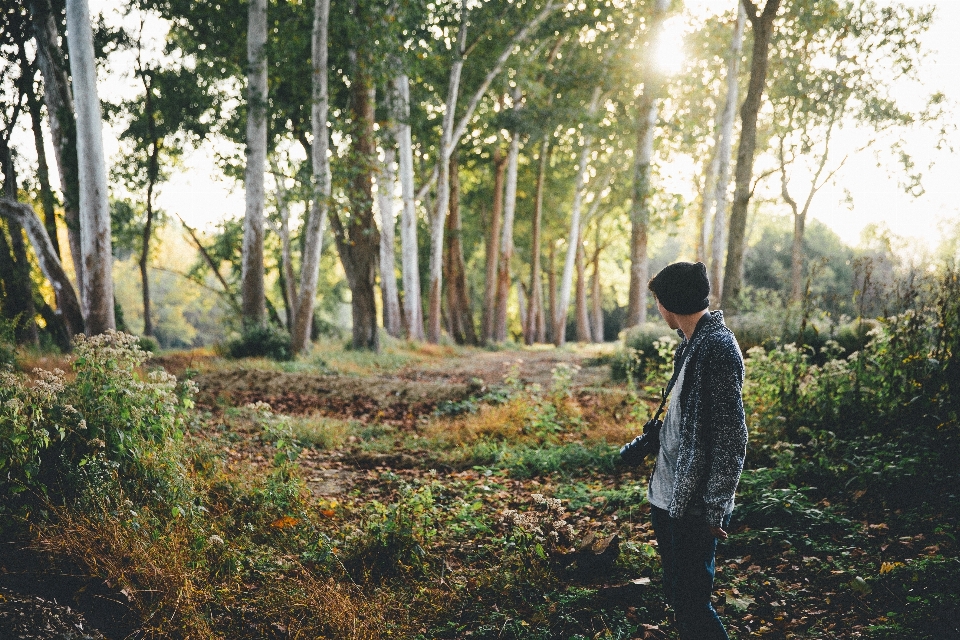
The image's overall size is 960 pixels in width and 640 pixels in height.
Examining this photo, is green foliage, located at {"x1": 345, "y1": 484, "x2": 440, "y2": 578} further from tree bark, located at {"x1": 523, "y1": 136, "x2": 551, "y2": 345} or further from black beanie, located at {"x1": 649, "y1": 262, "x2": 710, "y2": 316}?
tree bark, located at {"x1": 523, "y1": 136, "x2": 551, "y2": 345}

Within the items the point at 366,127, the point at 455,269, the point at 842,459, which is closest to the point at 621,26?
the point at 366,127

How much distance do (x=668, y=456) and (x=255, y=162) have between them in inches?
504

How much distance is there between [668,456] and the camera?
279 centimetres

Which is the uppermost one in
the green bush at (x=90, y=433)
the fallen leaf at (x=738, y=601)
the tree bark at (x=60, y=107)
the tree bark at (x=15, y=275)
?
the tree bark at (x=60, y=107)

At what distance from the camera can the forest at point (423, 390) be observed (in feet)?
11.3

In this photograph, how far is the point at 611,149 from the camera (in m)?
27.8

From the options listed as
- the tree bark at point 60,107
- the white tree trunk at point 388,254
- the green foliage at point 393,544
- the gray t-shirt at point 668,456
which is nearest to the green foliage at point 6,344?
the green foliage at point 393,544

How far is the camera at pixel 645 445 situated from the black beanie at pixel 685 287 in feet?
2.40

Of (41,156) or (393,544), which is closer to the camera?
(393,544)

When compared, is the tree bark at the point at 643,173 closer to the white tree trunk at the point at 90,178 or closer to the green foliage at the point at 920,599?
the white tree trunk at the point at 90,178

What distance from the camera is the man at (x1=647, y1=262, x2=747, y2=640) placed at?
97.6 inches

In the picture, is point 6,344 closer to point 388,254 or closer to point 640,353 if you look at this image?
point 640,353

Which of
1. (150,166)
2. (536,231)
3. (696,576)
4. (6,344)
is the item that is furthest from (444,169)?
(696,576)

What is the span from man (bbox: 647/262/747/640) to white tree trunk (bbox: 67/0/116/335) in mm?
11031
